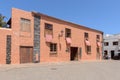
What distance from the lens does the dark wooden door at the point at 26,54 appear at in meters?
24.0

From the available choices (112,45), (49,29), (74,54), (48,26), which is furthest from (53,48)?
(112,45)

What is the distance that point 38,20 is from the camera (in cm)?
2627

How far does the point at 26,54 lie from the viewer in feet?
80.8

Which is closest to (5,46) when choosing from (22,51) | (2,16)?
(22,51)

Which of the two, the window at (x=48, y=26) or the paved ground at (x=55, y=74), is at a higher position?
the window at (x=48, y=26)

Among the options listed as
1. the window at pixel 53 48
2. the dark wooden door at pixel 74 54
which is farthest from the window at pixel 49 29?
the dark wooden door at pixel 74 54

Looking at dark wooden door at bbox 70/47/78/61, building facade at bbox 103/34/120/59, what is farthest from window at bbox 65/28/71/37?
building facade at bbox 103/34/120/59

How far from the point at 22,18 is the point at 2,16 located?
18.5 m

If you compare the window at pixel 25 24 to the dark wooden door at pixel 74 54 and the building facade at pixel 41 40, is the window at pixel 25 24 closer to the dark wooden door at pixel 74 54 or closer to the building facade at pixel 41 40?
the building facade at pixel 41 40

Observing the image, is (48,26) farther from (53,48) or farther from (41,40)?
(53,48)

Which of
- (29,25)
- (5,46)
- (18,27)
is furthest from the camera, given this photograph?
(29,25)

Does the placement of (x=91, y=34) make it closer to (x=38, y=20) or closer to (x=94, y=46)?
(x=94, y=46)

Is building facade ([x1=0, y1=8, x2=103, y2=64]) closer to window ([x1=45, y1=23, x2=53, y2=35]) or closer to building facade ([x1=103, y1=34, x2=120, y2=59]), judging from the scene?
window ([x1=45, y1=23, x2=53, y2=35])

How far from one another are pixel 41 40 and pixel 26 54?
10.4 feet
